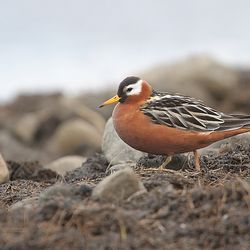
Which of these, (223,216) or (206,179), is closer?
(223,216)

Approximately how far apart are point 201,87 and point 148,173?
16671 millimetres

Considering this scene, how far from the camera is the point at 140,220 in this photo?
6.64 metres

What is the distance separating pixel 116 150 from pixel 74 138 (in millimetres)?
8490

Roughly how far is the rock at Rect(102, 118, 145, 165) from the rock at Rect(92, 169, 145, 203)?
358 centimetres

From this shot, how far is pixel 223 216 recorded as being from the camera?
670cm

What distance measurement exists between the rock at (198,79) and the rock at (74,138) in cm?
571

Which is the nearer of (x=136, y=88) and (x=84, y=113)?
(x=136, y=88)

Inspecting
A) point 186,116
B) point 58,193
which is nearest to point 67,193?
point 58,193

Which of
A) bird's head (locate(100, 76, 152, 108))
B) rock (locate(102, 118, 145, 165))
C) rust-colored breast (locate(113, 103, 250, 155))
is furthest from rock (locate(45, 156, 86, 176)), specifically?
rust-colored breast (locate(113, 103, 250, 155))

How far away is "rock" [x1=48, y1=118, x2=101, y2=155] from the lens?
63.1ft

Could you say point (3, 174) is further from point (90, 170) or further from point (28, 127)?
point (28, 127)

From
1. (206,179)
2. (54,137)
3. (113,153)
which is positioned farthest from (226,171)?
(54,137)

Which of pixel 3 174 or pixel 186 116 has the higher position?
pixel 186 116

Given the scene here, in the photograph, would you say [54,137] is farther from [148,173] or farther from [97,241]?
[97,241]
